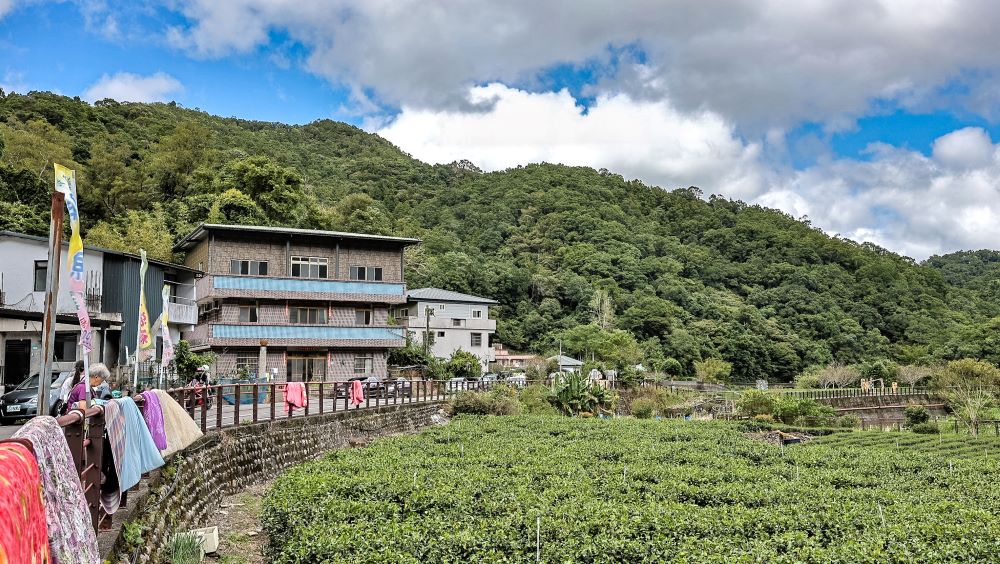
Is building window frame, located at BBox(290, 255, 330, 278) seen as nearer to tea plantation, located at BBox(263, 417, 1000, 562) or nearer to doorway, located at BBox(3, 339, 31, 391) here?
doorway, located at BBox(3, 339, 31, 391)

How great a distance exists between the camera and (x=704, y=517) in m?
11.6

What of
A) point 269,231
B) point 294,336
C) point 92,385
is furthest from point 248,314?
point 92,385

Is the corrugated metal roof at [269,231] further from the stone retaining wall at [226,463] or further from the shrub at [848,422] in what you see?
the shrub at [848,422]

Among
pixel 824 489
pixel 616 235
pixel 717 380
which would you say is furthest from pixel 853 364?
pixel 824 489

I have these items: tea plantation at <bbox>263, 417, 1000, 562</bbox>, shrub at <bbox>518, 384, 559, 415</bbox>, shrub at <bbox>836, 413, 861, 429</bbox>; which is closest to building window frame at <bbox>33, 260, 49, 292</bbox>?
tea plantation at <bbox>263, 417, 1000, 562</bbox>

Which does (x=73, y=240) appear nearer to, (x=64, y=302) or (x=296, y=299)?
(x=64, y=302)

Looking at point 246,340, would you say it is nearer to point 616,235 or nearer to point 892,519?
point 892,519

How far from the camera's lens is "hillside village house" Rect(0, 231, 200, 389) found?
2584 centimetres

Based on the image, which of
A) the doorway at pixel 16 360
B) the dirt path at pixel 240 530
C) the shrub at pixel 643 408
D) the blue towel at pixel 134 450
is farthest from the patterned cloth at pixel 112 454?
the shrub at pixel 643 408

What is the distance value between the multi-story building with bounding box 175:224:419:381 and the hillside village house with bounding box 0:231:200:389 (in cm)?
749

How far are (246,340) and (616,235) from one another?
64105mm

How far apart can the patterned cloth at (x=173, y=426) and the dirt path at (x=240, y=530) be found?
1.75 m

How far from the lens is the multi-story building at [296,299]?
129 ft

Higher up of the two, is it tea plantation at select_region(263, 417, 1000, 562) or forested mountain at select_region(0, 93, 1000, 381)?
forested mountain at select_region(0, 93, 1000, 381)
